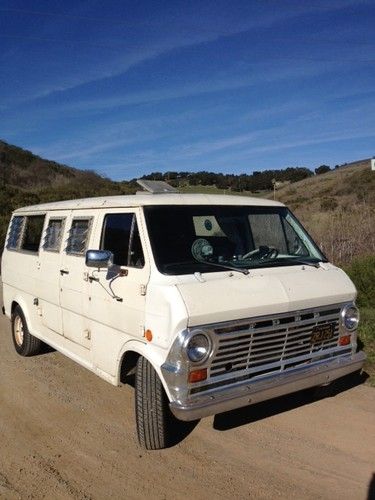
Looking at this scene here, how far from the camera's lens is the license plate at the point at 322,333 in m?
4.48

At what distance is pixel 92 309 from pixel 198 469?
1857 mm

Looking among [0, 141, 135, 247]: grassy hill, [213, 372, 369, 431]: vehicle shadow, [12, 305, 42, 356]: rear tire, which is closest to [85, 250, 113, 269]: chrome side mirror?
[213, 372, 369, 431]: vehicle shadow

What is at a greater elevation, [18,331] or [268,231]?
[268,231]

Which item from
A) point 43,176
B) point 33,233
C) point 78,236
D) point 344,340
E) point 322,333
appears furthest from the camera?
point 43,176

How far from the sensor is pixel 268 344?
420 centimetres

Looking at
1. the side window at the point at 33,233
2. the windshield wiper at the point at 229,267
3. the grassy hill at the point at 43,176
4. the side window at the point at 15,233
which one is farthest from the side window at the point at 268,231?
the grassy hill at the point at 43,176

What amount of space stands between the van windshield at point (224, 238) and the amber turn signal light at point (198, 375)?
839 millimetres

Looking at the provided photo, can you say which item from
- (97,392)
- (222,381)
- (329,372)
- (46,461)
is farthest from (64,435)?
(329,372)

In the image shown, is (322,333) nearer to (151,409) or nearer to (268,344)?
(268,344)

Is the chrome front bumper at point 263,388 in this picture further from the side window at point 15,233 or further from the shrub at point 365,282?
the shrub at point 365,282

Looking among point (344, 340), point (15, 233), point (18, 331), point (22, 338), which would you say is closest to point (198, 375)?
point (344, 340)

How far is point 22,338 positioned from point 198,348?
13.3ft

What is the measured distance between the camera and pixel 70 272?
5.50 metres

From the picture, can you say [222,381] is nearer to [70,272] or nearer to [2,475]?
[2,475]
